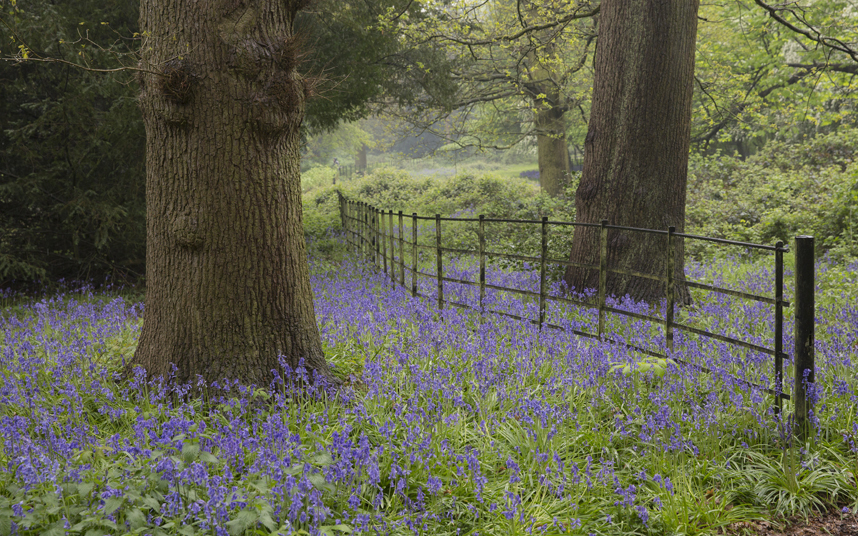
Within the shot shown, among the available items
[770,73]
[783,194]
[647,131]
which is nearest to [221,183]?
[647,131]

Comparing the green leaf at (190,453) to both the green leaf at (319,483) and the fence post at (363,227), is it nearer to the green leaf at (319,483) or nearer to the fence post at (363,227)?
the green leaf at (319,483)

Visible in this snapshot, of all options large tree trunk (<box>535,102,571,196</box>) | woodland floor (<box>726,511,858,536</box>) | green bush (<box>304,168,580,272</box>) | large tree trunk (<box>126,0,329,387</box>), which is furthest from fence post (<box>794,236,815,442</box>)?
large tree trunk (<box>535,102,571,196</box>)

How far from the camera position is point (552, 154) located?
19.8 m

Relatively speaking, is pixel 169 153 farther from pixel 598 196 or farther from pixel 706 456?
pixel 598 196

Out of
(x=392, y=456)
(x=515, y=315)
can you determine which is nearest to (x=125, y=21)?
(x=515, y=315)

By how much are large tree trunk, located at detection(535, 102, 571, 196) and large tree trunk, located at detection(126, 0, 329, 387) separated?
15.7 meters

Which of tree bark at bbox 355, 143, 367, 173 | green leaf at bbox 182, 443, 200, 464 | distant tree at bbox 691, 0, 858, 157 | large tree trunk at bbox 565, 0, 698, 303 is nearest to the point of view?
green leaf at bbox 182, 443, 200, 464

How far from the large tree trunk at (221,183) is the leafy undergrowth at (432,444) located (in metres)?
0.37

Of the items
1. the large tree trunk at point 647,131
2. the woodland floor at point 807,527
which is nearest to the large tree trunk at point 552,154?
the large tree trunk at point 647,131

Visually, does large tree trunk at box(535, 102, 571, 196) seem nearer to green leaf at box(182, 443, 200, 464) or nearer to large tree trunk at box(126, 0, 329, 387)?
large tree trunk at box(126, 0, 329, 387)

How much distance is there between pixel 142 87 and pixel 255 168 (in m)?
1.03

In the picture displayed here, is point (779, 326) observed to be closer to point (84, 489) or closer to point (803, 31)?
point (84, 489)

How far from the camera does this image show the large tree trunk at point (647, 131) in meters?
7.09

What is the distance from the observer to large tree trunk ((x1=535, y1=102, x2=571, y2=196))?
62.0 ft
